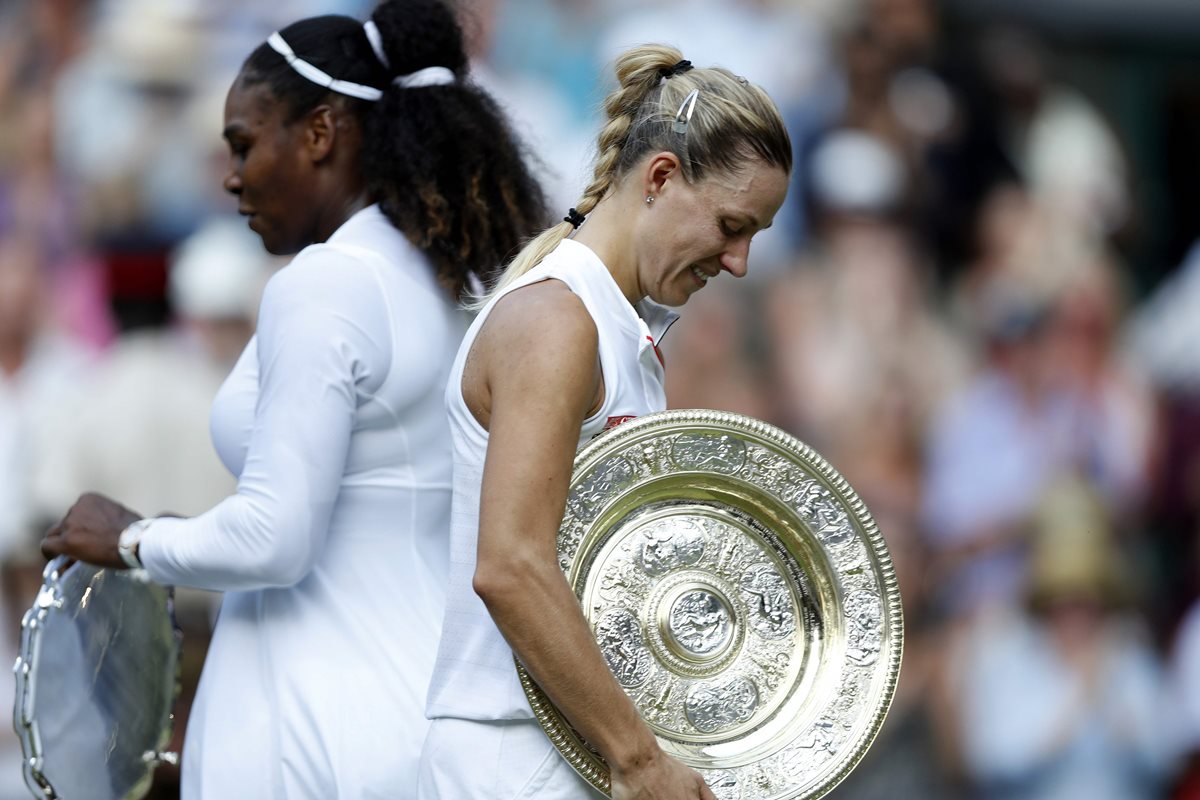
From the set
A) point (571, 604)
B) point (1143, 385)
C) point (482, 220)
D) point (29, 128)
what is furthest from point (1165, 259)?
point (571, 604)

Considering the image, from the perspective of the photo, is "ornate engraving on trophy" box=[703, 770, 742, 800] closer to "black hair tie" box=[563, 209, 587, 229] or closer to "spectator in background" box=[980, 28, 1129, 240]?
"black hair tie" box=[563, 209, 587, 229]

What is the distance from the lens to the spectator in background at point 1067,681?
635cm

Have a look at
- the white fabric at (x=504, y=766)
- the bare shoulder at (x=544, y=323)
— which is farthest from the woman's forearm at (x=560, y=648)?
the bare shoulder at (x=544, y=323)

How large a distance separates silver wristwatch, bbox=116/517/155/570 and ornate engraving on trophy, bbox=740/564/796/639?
2.87ft

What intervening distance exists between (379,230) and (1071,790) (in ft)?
15.9

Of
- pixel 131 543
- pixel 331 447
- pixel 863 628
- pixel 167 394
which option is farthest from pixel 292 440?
pixel 167 394

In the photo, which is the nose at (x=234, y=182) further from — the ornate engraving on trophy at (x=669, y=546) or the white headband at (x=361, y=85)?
the ornate engraving on trophy at (x=669, y=546)

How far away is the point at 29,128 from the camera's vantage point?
18.8ft

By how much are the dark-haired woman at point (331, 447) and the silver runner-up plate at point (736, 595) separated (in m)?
0.42

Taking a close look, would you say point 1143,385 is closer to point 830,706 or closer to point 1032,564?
point 1032,564

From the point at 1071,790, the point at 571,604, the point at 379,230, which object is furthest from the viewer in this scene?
the point at 1071,790

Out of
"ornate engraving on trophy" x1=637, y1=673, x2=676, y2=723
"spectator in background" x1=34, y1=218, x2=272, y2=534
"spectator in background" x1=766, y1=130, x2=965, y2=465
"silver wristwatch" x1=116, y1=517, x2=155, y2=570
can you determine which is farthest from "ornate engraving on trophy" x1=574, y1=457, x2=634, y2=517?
"spectator in background" x1=766, y1=130, x2=965, y2=465

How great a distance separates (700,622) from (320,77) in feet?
3.49

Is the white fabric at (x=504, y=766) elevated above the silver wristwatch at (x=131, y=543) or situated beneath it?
situated beneath
